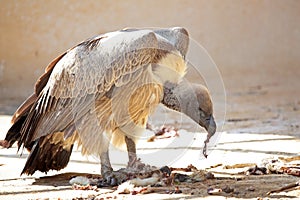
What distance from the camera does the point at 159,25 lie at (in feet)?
45.0

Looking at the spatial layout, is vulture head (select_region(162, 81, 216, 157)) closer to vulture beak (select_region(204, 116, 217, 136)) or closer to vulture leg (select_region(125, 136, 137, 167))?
vulture beak (select_region(204, 116, 217, 136))

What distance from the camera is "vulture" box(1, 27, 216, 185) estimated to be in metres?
5.43

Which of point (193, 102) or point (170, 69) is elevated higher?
point (170, 69)

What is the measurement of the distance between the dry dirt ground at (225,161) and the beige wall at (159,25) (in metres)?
2.45

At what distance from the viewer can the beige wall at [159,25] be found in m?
13.1

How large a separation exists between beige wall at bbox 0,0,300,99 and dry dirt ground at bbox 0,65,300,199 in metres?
2.45

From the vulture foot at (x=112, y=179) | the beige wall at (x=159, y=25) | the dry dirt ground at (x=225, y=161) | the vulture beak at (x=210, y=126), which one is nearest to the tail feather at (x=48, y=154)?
the dry dirt ground at (x=225, y=161)

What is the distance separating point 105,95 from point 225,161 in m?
1.36

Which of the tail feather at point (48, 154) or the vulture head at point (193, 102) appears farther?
the tail feather at point (48, 154)

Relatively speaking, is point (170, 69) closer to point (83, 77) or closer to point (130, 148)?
point (83, 77)

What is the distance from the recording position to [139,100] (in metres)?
5.54

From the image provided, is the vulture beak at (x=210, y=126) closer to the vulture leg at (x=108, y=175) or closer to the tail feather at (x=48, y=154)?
the vulture leg at (x=108, y=175)

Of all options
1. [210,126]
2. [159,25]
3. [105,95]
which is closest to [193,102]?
[210,126]

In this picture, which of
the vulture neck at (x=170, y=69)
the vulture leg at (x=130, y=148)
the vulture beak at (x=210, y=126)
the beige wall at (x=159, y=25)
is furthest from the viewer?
the beige wall at (x=159, y=25)
